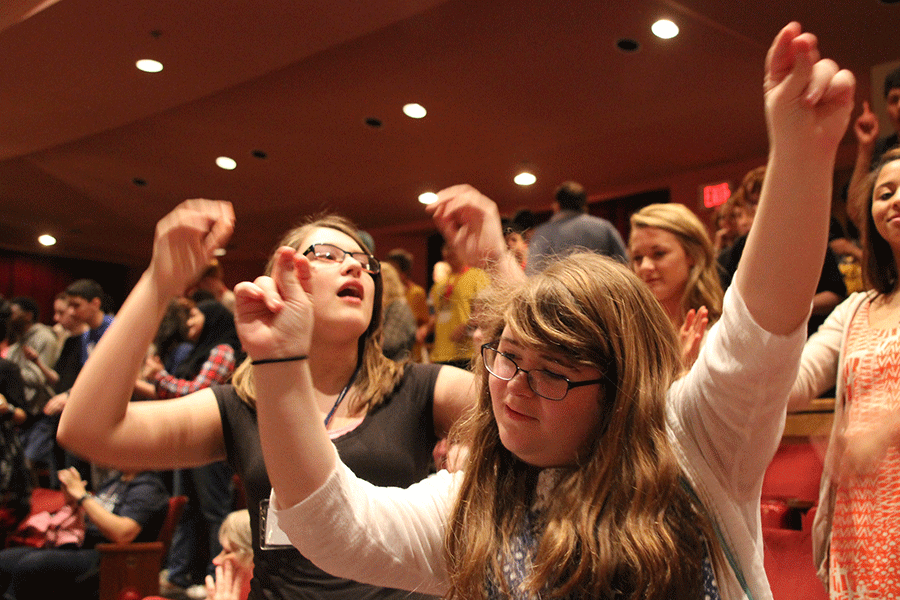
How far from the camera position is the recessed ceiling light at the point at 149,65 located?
5.89 m

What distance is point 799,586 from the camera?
1662mm

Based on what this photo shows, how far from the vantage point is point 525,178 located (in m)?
7.58

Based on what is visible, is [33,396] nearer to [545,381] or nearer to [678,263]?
[678,263]

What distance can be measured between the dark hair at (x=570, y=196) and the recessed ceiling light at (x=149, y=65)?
13.6 ft

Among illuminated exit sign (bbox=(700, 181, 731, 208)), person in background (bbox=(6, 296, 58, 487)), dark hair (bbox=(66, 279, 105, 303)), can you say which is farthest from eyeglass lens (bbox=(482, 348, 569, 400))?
illuminated exit sign (bbox=(700, 181, 731, 208))

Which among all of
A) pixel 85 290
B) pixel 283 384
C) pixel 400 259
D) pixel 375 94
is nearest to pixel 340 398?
pixel 283 384

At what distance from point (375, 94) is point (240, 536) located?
488cm

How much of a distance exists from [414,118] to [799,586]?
5.62m

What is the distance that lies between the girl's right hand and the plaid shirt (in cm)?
238

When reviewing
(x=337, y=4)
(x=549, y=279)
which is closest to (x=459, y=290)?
(x=337, y=4)

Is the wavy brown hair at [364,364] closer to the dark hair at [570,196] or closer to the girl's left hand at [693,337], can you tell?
the girl's left hand at [693,337]

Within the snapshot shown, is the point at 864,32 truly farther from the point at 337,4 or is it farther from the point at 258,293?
the point at 258,293

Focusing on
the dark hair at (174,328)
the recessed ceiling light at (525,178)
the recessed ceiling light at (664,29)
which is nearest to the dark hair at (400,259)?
the dark hair at (174,328)

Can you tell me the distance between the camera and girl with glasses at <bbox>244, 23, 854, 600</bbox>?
0.74 metres
